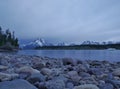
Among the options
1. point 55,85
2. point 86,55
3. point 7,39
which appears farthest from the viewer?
point 7,39

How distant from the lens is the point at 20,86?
13.9 ft

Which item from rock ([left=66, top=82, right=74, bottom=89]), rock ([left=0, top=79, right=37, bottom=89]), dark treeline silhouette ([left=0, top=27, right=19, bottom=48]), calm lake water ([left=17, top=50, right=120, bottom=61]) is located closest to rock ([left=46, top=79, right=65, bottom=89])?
rock ([left=66, top=82, right=74, bottom=89])

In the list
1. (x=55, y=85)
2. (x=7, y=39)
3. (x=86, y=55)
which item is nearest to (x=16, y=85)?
(x=55, y=85)

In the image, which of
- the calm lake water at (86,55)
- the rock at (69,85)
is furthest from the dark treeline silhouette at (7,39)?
the rock at (69,85)

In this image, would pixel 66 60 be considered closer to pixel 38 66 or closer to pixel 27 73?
pixel 38 66

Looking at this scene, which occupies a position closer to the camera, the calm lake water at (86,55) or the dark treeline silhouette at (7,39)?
the calm lake water at (86,55)

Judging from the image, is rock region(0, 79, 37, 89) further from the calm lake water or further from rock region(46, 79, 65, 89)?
the calm lake water

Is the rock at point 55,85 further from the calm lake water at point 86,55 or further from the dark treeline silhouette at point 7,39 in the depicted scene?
the dark treeline silhouette at point 7,39

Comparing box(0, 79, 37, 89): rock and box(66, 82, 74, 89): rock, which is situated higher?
box(0, 79, 37, 89): rock

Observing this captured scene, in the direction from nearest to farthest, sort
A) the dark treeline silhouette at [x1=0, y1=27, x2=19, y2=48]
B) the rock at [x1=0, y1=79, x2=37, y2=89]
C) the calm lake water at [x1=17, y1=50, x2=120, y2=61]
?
the rock at [x1=0, y1=79, x2=37, y2=89] < the calm lake water at [x1=17, y1=50, x2=120, y2=61] < the dark treeline silhouette at [x1=0, y1=27, x2=19, y2=48]

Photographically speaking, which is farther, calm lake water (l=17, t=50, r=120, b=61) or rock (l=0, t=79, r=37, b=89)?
calm lake water (l=17, t=50, r=120, b=61)

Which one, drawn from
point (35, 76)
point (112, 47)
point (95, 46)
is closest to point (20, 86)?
point (35, 76)

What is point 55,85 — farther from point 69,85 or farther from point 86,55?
point 86,55

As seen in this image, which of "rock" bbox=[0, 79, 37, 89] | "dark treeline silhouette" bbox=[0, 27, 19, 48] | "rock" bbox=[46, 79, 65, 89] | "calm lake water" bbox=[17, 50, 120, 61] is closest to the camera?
"rock" bbox=[0, 79, 37, 89]
